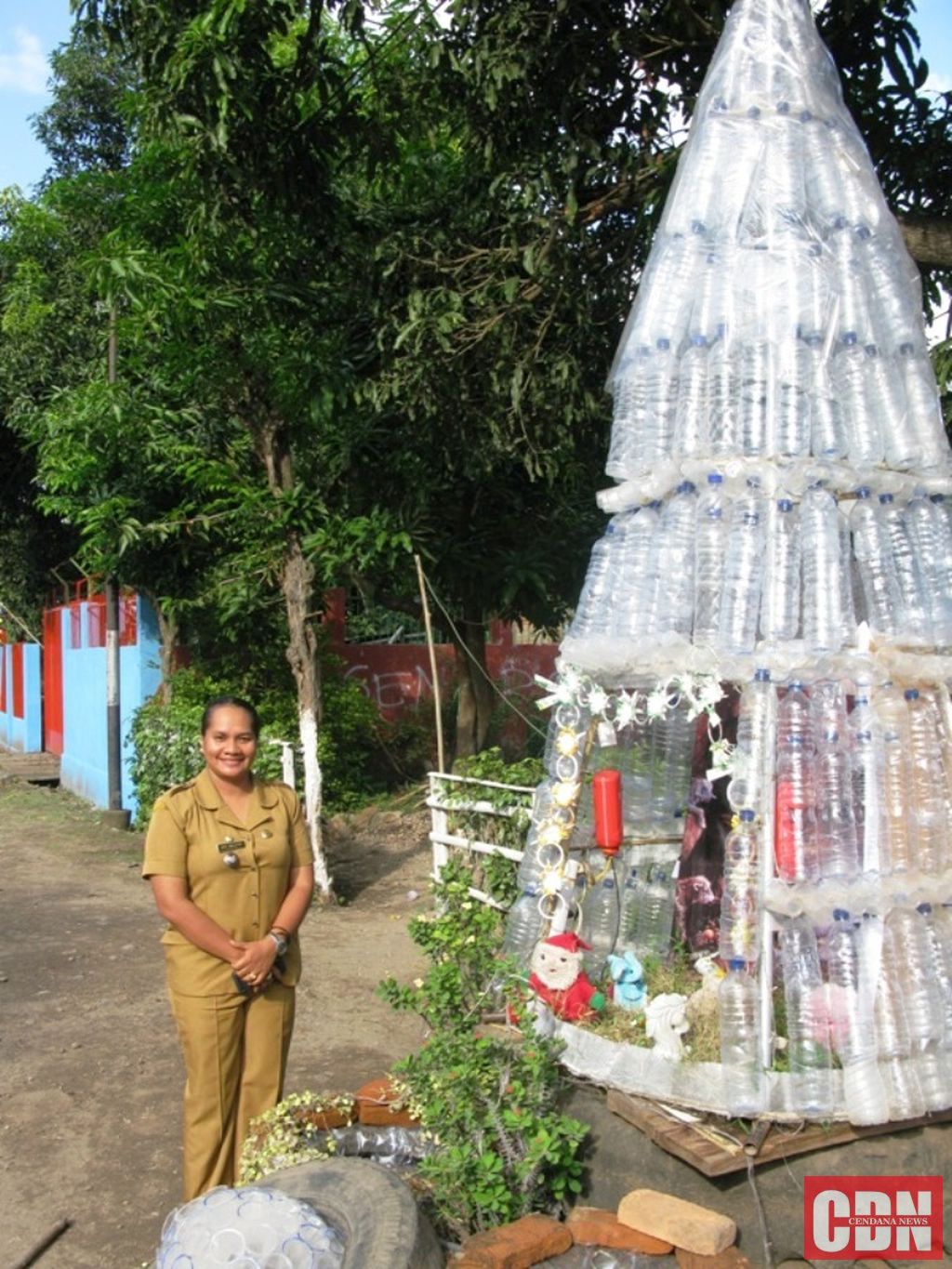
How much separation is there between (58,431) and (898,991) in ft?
32.3

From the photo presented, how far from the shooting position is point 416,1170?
163 inches

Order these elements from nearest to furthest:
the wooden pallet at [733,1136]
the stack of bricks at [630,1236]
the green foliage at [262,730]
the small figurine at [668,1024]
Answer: the stack of bricks at [630,1236], the wooden pallet at [733,1136], the small figurine at [668,1024], the green foliage at [262,730]

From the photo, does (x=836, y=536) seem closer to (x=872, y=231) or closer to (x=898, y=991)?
(x=872, y=231)

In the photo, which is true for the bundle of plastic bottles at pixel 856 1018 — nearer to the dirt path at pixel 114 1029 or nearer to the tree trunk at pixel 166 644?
the dirt path at pixel 114 1029

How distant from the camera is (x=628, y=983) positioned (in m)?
4.41

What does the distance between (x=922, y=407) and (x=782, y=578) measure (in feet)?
2.71

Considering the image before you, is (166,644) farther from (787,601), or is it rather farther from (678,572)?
(787,601)

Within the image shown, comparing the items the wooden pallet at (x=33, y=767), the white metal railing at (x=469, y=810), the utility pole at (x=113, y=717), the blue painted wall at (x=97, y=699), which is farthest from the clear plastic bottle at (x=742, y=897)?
the wooden pallet at (x=33, y=767)

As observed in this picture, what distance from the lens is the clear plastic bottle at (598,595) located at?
455 cm

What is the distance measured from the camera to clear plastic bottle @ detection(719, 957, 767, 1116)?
3744 millimetres

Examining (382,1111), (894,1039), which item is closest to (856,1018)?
(894,1039)

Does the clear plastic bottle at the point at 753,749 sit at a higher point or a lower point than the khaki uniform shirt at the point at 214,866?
higher

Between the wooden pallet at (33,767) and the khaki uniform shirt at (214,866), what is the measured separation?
15474 mm

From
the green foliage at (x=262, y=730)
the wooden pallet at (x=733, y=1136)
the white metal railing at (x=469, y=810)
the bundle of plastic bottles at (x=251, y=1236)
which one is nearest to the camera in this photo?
the bundle of plastic bottles at (x=251, y=1236)
